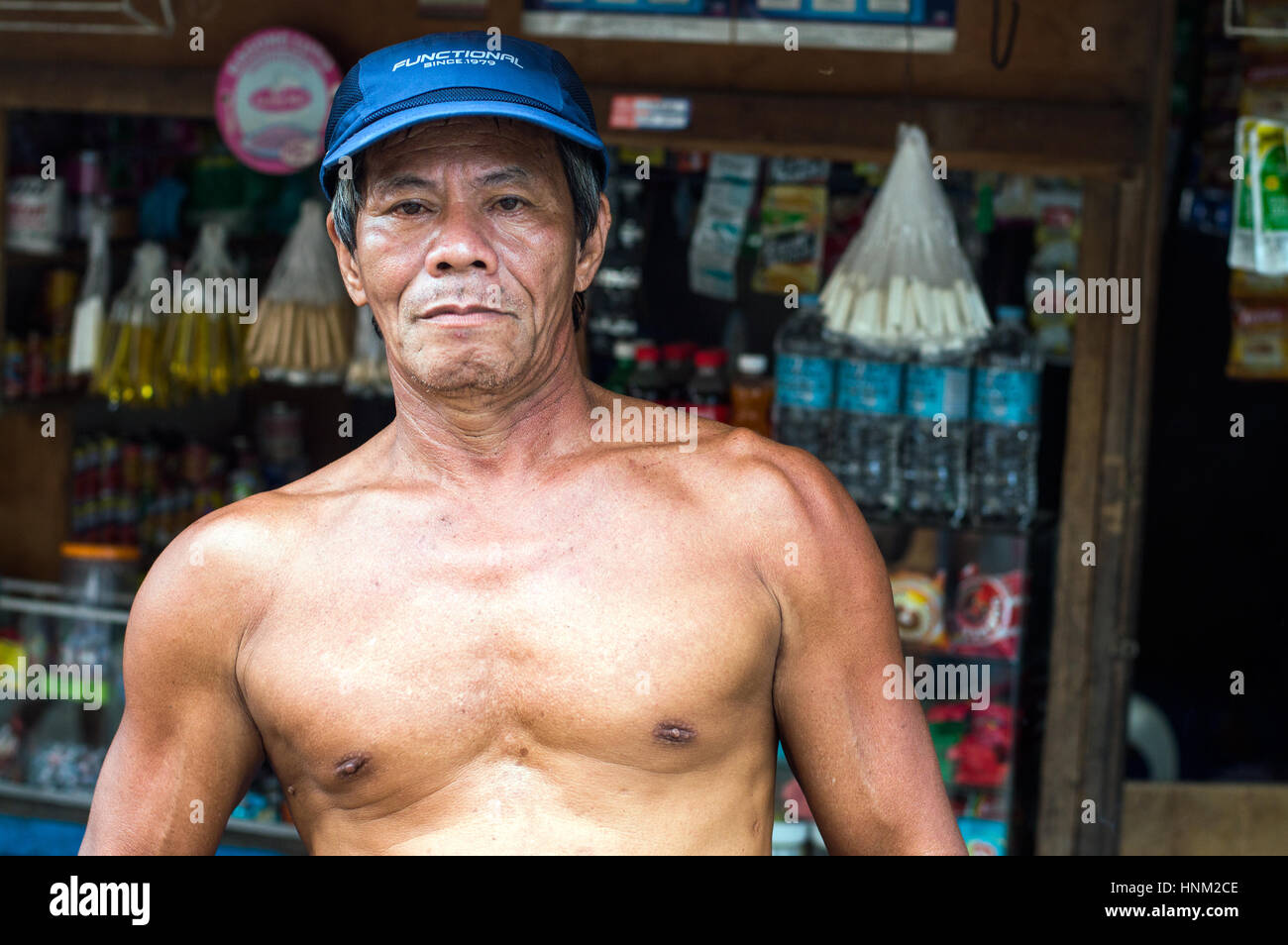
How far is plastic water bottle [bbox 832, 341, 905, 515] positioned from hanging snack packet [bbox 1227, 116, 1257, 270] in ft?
3.01

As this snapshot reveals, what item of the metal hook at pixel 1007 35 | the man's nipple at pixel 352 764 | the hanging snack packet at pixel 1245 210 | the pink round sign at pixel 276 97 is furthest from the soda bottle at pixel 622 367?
the man's nipple at pixel 352 764

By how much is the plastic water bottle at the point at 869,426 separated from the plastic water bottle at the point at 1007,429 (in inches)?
8.6

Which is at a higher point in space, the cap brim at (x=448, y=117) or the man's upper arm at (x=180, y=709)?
the cap brim at (x=448, y=117)

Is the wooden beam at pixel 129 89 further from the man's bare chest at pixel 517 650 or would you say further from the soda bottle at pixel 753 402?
the man's bare chest at pixel 517 650

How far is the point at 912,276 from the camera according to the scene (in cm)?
341

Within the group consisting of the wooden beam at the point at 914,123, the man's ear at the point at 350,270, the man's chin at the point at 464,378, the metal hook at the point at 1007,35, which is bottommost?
the man's chin at the point at 464,378

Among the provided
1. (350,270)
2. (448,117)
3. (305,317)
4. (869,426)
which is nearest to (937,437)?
(869,426)

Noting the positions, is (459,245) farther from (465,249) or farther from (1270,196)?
(1270,196)

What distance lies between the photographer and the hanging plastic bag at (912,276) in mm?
3396

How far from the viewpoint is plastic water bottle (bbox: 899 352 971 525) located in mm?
3928
